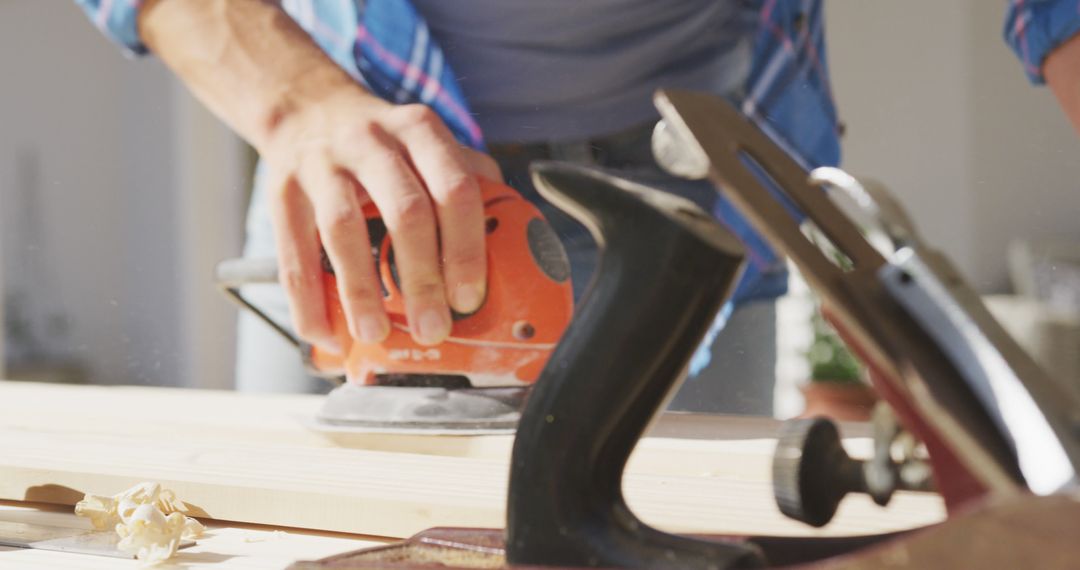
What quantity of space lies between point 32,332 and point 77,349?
0.83 m

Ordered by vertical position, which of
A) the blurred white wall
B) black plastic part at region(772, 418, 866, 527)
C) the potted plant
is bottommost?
→ the potted plant

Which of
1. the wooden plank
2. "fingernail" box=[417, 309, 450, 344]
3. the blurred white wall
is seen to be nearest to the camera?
the wooden plank

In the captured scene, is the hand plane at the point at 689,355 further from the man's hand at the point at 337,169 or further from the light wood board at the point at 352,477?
the man's hand at the point at 337,169

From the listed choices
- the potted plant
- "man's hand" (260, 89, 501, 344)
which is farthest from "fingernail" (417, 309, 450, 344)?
the potted plant

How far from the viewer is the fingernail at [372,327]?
868mm

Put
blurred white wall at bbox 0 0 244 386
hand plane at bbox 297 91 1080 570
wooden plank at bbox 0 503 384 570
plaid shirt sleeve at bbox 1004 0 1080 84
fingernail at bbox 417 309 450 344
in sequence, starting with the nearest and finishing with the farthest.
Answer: hand plane at bbox 297 91 1080 570
wooden plank at bbox 0 503 384 570
plaid shirt sleeve at bbox 1004 0 1080 84
fingernail at bbox 417 309 450 344
blurred white wall at bbox 0 0 244 386

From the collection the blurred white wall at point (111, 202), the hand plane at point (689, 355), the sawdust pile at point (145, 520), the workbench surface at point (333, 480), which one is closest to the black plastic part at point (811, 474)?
the hand plane at point (689, 355)

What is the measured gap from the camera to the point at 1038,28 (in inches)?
30.0

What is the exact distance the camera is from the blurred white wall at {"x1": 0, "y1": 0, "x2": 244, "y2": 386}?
1287 mm

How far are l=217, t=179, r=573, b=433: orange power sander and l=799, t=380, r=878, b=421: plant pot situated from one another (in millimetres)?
549

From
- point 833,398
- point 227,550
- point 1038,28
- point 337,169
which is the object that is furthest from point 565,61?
point 833,398

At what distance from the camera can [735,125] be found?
1.29 feet

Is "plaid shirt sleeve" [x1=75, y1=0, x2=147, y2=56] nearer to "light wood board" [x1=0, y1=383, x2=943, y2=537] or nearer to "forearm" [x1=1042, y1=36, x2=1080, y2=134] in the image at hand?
"light wood board" [x1=0, y1=383, x2=943, y2=537]

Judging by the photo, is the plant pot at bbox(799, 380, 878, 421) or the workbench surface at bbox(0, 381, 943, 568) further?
the plant pot at bbox(799, 380, 878, 421)
